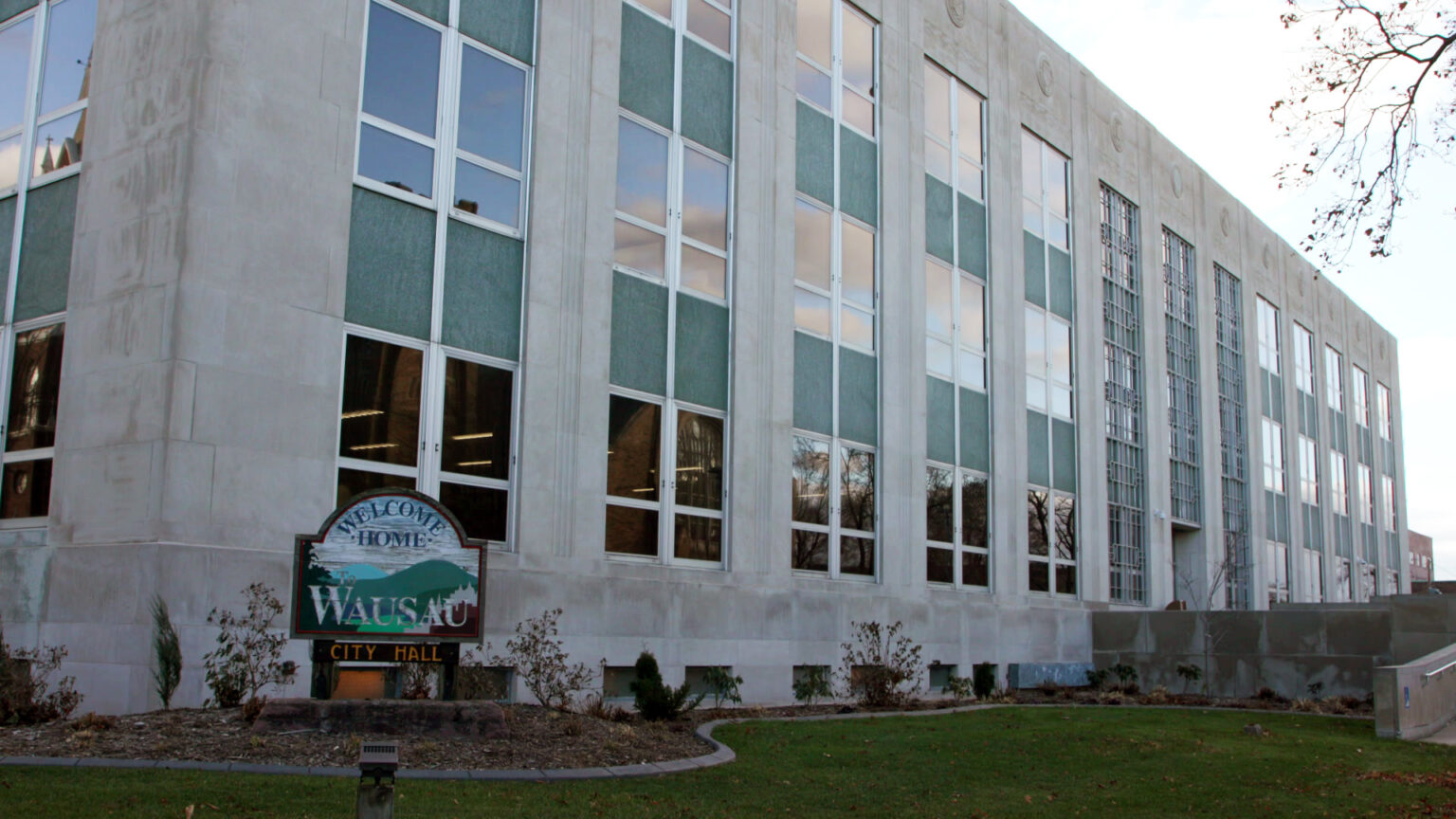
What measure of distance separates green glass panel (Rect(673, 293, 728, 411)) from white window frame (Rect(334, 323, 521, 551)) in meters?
3.33

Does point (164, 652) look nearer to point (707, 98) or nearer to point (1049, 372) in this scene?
point (707, 98)

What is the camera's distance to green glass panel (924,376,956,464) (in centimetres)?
2408

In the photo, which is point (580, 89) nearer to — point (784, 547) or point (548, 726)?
point (784, 547)

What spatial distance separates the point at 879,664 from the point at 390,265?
1000 cm

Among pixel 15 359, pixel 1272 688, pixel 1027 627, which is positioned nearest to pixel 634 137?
pixel 15 359

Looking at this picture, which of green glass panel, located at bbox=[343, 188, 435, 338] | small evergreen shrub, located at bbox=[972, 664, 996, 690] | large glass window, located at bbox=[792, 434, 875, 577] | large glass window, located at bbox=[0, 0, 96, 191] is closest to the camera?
green glass panel, located at bbox=[343, 188, 435, 338]

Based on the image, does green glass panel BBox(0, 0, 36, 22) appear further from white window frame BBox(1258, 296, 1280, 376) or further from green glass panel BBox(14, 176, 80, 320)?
white window frame BBox(1258, 296, 1280, 376)

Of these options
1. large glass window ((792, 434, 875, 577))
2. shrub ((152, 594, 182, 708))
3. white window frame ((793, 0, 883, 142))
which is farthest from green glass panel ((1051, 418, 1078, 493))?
shrub ((152, 594, 182, 708))

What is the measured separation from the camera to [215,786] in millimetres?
8414

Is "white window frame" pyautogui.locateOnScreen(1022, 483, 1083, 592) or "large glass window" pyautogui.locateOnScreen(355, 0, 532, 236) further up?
"large glass window" pyautogui.locateOnScreen(355, 0, 532, 236)

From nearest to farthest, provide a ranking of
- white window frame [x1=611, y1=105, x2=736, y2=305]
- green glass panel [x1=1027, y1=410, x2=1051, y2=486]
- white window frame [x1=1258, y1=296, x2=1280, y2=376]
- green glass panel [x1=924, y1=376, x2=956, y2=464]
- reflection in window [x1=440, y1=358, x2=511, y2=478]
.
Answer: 1. reflection in window [x1=440, y1=358, x2=511, y2=478]
2. white window frame [x1=611, y1=105, x2=736, y2=305]
3. green glass panel [x1=924, y1=376, x2=956, y2=464]
4. green glass panel [x1=1027, y1=410, x2=1051, y2=486]
5. white window frame [x1=1258, y1=296, x2=1280, y2=376]

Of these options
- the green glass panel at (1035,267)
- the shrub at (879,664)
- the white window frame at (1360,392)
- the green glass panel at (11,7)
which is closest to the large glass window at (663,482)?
the shrub at (879,664)

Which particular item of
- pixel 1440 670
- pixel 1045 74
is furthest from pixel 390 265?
pixel 1045 74

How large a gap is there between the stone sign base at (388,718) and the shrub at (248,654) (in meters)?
1.46
